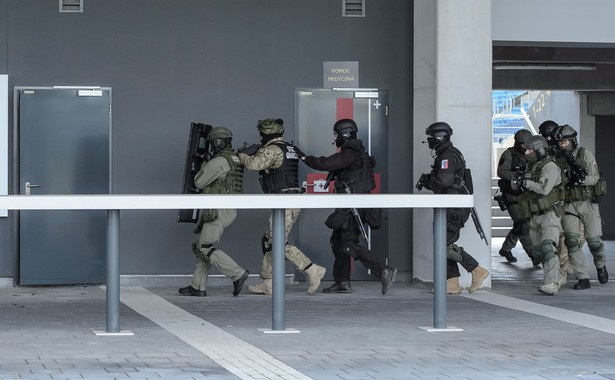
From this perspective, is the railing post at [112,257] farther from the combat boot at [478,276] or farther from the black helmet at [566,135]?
the black helmet at [566,135]

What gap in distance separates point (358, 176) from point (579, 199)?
2877 mm

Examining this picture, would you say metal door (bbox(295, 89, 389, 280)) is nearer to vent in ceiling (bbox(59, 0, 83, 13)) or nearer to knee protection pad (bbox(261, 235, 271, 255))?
knee protection pad (bbox(261, 235, 271, 255))

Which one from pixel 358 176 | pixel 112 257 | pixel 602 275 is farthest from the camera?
pixel 602 275

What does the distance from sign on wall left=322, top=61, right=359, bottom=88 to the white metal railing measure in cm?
431

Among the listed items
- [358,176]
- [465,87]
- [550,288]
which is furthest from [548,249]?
[358,176]

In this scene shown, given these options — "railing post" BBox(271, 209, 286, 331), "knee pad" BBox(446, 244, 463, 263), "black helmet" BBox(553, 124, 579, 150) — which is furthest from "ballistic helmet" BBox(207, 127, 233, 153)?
"black helmet" BBox(553, 124, 579, 150)

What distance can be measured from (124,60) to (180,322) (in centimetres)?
418

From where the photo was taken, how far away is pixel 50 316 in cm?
1032

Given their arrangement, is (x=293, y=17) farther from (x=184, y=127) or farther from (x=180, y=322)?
(x=180, y=322)

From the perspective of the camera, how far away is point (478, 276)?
40.7 feet

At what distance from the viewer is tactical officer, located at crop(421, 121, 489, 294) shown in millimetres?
12039

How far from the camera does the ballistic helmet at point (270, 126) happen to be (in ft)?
39.8

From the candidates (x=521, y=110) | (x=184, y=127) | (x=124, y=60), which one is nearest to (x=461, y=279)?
(x=184, y=127)

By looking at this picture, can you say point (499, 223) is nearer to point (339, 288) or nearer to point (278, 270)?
point (339, 288)
